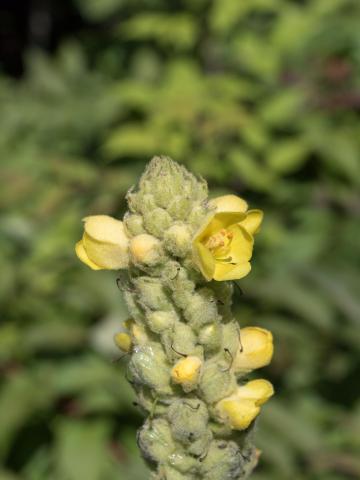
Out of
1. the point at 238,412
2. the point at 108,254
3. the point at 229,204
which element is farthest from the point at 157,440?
the point at 229,204

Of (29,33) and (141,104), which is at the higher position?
(141,104)

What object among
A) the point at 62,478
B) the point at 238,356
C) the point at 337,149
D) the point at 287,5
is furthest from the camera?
the point at 287,5

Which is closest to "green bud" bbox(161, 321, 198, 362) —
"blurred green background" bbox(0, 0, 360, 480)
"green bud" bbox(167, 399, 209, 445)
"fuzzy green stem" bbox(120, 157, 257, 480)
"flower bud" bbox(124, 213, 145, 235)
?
"fuzzy green stem" bbox(120, 157, 257, 480)

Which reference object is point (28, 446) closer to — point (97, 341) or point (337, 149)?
point (97, 341)

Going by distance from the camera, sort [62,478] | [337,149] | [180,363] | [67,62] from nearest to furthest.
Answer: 1. [180,363]
2. [62,478]
3. [337,149]
4. [67,62]

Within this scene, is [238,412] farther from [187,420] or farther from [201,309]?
[201,309]

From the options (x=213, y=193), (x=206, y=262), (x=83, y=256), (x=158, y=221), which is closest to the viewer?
(x=206, y=262)

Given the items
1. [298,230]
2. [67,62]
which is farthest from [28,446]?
[67,62]

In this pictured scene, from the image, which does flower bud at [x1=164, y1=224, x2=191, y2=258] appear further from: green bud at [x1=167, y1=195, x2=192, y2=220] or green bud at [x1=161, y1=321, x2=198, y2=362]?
green bud at [x1=161, y1=321, x2=198, y2=362]

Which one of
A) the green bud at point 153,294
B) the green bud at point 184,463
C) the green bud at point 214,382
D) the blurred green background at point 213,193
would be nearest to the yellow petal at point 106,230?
the green bud at point 153,294
